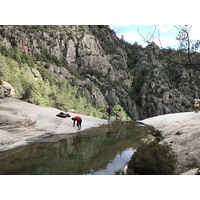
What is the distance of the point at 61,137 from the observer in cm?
1900

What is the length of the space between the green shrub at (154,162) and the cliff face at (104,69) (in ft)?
123

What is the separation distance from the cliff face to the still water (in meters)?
31.0

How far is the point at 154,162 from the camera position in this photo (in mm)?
11008

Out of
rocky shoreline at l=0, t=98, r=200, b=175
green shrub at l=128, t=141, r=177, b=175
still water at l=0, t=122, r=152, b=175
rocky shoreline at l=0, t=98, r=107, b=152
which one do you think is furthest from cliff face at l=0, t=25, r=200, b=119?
green shrub at l=128, t=141, r=177, b=175

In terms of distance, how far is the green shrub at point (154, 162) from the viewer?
10953 mm

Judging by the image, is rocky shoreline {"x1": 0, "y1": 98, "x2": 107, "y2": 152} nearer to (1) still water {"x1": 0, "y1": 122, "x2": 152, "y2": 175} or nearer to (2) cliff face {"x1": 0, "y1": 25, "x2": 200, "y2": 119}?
(1) still water {"x1": 0, "y1": 122, "x2": 152, "y2": 175}

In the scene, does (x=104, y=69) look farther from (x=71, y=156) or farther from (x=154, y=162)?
(x=154, y=162)

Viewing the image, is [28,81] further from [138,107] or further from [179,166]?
[138,107]

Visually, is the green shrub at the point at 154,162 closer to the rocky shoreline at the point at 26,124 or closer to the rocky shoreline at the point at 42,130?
the rocky shoreline at the point at 42,130

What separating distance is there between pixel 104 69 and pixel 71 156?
54.7 metres

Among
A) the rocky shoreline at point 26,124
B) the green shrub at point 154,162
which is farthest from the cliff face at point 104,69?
the green shrub at point 154,162
